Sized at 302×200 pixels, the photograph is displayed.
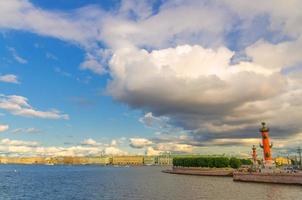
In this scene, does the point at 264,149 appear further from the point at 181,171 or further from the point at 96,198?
the point at 181,171

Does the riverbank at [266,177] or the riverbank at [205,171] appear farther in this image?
the riverbank at [205,171]

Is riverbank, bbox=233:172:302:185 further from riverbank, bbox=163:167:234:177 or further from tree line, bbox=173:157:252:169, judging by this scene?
tree line, bbox=173:157:252:169

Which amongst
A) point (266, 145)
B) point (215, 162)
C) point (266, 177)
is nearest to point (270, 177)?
point (266, 177)

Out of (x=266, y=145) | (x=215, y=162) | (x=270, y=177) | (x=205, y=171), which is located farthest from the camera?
(x=215, y=162)

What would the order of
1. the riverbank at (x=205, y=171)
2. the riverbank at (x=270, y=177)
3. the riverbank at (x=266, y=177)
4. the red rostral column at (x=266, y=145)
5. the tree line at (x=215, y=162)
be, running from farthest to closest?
the tree line at (x=215, y=162) < the riverbank at (x=205, y=171) < the red rostral column at (x=266, y=145) < the riverbank at (x=266, y=177) < the riverbank at (x=270, y=177)

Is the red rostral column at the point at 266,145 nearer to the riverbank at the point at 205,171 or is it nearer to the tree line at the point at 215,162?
the riverbank at the point at 205,171

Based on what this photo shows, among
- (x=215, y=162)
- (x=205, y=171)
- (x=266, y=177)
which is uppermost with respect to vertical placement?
(x=215, y=162)

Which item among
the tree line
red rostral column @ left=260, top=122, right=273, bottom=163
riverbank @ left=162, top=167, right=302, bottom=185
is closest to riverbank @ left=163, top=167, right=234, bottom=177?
riverbank @ left=162, top=167, right=302, bottom=185

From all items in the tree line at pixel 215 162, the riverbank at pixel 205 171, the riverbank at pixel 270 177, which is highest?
the tree line at pixel 215 162

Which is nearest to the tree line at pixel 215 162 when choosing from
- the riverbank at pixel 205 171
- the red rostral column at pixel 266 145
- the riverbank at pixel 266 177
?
the riverbank at pixel 205 171

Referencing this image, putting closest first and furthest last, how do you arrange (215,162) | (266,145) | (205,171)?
(266,145) < (205,171) < (215,162)

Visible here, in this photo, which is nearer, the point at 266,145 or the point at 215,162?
the point at 266,145

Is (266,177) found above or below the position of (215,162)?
below

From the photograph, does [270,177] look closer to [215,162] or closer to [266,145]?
[266,145]
